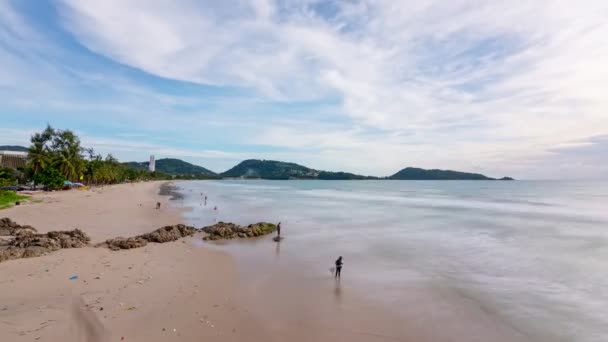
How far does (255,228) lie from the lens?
2342 centimetres

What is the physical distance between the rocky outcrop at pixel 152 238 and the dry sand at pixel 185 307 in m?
1.80

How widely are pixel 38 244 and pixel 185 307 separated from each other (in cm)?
1005

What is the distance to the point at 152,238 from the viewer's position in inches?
742

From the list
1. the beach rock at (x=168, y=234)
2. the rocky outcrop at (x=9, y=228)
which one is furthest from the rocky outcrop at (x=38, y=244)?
the beach rock at (x=168, y=234)

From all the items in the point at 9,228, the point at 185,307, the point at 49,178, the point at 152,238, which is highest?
the point at 49,178

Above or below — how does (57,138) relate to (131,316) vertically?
above

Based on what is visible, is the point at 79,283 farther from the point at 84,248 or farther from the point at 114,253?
the point at 84,248

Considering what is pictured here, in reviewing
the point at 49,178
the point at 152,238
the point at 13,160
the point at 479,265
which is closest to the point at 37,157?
the point at 49,178

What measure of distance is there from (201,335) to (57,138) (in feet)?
255

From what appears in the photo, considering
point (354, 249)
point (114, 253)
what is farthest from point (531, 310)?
point (114, 253)

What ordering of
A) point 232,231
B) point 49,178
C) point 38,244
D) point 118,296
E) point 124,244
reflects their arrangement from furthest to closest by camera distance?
point 49,178 → point 232,231 → point 124,244 → point 38,244 → point 118,296

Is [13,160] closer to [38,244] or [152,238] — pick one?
[152,238]

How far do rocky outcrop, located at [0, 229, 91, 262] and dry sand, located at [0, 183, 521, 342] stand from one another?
2.18 ft

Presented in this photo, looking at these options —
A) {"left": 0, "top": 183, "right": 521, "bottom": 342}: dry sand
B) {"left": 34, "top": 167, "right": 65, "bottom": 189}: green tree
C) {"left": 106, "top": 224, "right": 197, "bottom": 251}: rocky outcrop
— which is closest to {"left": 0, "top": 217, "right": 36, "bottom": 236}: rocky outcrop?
{"left": 106, "top": 224, "right": 197, "bottom": 251}: rocky outcrop
